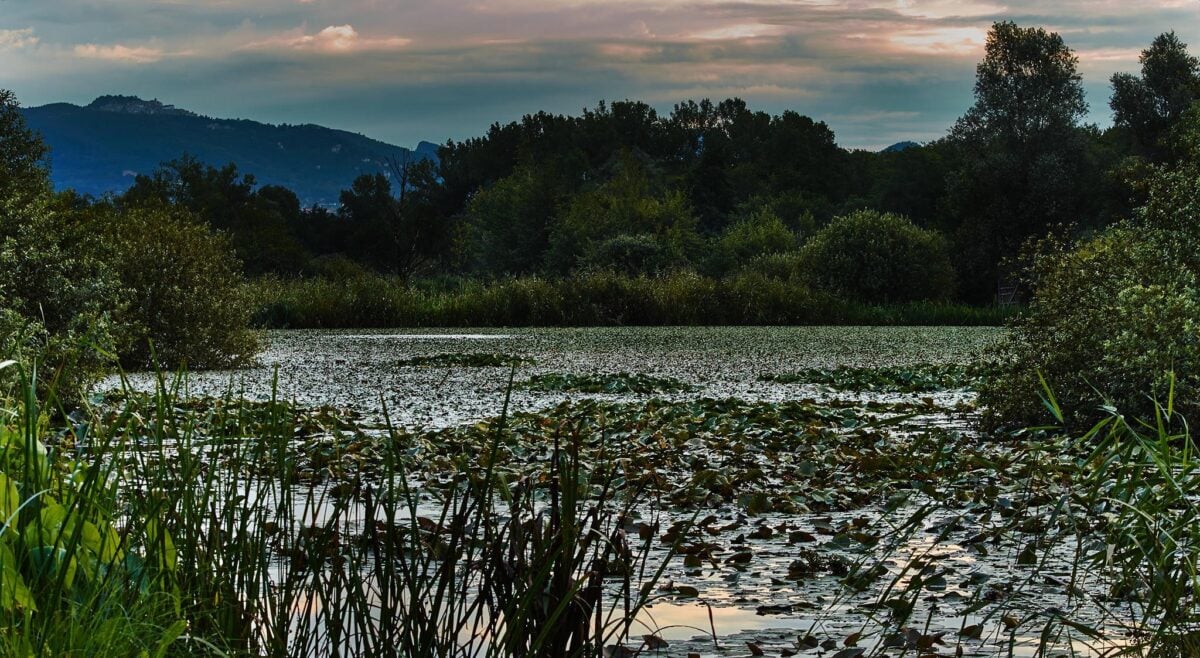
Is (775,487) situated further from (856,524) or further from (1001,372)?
(1001,372)

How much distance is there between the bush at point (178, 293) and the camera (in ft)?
47.0

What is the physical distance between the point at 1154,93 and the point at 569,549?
1767 inches

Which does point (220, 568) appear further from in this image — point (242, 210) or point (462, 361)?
point (242, 210)

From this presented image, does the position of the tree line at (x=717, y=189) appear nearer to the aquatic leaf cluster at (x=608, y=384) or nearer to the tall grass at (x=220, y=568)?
the aquatic leaf cluster at (x=608, y=384)

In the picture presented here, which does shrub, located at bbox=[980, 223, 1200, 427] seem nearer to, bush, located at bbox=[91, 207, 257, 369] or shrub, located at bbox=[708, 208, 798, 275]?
bush, located at bbox=[91, 207, 257, 369]

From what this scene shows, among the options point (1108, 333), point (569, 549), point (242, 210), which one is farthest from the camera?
point (242, 210)

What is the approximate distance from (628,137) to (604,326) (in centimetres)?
5568

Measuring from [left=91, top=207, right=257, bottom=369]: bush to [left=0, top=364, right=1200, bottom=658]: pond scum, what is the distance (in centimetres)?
745

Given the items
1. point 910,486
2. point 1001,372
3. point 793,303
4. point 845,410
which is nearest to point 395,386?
point 845,410

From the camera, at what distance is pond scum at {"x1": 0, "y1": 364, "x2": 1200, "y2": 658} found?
2629 mm

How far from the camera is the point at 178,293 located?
47.2 ft

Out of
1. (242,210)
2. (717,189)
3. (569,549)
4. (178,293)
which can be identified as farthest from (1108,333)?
(717,189)

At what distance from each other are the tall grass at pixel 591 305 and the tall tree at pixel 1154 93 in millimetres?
19181

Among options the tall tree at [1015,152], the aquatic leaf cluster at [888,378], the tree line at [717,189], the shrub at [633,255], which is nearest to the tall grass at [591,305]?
the tree line at [717,189]
